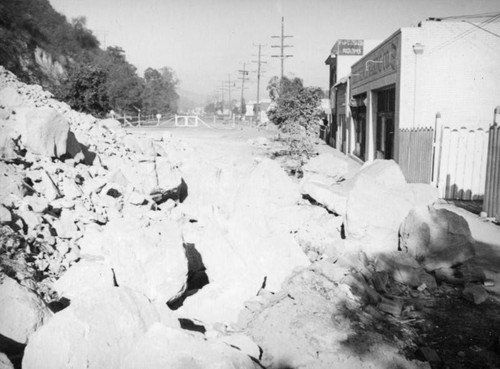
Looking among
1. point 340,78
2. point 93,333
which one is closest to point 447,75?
point 93,333

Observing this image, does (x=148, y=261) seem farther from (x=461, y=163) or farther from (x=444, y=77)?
(x=444, y=77)

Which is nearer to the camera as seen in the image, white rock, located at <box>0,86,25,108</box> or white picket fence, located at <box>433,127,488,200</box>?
white rock, located at <box>0,86,25,108</box>

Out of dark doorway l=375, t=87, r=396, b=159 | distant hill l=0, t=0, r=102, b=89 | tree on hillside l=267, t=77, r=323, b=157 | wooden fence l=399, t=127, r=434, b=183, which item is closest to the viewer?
wooden fence l=399, t=127, r=434, b=183

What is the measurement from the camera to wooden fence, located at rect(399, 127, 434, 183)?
11.6 metres

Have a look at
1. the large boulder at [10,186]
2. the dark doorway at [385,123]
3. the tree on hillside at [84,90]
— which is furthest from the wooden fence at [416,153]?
the tree on hillside at [84,90]

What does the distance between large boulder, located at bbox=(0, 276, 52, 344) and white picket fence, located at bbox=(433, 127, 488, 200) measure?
10.7 metres

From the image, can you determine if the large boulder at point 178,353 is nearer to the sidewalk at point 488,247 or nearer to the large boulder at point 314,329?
the large boulder at point 314,329

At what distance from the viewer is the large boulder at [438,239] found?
6.38 m

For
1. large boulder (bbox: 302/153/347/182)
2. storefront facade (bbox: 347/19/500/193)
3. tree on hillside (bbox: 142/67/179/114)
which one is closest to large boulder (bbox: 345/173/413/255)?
large boulder (bbox: 302/153/347/182)

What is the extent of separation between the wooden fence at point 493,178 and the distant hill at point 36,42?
26.9m

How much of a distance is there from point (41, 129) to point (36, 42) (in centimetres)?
3879

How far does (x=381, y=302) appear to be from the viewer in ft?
18.0

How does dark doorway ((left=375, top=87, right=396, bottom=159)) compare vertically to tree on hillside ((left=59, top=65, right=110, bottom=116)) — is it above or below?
below

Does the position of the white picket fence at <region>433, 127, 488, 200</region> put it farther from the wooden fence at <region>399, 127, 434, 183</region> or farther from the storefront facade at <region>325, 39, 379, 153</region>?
the storefront facade at <region>325, 39, 379, 153</region>
